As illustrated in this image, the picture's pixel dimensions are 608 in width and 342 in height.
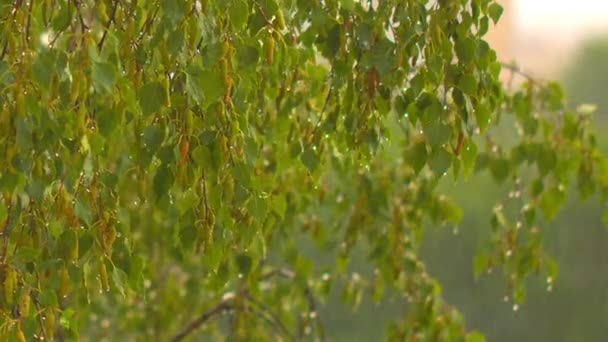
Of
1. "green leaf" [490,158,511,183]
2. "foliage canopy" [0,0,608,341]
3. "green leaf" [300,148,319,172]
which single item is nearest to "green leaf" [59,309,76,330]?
"foliage canopy" [0,0,608,341]

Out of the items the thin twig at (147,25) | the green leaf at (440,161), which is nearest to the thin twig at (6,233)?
the thin twig at (147,25)

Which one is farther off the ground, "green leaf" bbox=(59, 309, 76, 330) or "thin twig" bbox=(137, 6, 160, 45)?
"thin twig" bbox=(137, 6, 160, 45)

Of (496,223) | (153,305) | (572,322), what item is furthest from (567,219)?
(496,223)

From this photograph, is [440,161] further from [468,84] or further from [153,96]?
[153,96]

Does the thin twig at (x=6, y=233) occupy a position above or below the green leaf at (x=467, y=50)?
below

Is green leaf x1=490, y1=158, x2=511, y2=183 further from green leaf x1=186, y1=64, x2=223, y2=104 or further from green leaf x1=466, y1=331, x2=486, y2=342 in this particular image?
green leaf x1=186, y1=64, x2=223, y2=104

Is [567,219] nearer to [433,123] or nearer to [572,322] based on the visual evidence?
[572,322]

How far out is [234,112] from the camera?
52.7 inches

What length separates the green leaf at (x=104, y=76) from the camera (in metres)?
1.18

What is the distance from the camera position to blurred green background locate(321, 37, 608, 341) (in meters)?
5.15

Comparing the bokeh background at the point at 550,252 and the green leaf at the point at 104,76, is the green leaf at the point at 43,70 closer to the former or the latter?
the green leaf at the point at 104,76

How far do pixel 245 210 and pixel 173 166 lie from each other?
141mm

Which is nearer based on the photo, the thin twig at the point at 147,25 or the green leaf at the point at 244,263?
the thin twig at the point at 147,25

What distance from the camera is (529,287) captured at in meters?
5.31
